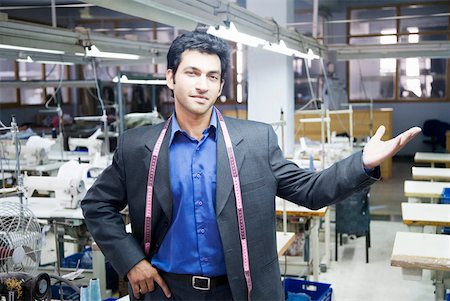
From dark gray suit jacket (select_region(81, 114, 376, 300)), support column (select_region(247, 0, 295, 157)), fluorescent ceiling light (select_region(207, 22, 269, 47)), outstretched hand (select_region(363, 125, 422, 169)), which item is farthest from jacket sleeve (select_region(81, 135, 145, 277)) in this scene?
support column (select_region(247, 0, 295, 157))

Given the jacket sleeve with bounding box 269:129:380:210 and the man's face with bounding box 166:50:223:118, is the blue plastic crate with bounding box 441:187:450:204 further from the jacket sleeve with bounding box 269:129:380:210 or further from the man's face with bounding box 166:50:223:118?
the man's face with bounding box 166:50:223:118

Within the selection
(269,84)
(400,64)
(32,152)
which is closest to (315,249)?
(269,84)

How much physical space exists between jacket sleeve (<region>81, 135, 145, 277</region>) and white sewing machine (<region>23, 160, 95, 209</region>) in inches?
97.0

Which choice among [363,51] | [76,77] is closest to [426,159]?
[363,51]

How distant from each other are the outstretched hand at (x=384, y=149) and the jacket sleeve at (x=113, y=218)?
71 cm

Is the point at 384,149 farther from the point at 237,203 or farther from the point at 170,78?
the point at 170,78

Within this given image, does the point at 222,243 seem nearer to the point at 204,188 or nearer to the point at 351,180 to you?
the point at 204,188

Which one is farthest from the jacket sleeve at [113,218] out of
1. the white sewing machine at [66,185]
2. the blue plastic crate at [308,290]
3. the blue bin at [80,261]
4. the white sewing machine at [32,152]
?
the white sewing machine at [32,152]

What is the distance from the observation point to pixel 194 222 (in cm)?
162

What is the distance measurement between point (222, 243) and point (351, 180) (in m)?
0.40

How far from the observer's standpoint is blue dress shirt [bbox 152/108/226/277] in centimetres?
161

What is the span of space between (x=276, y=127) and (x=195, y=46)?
3.18m

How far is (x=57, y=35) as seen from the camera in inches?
169

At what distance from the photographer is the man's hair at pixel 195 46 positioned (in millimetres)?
1623
